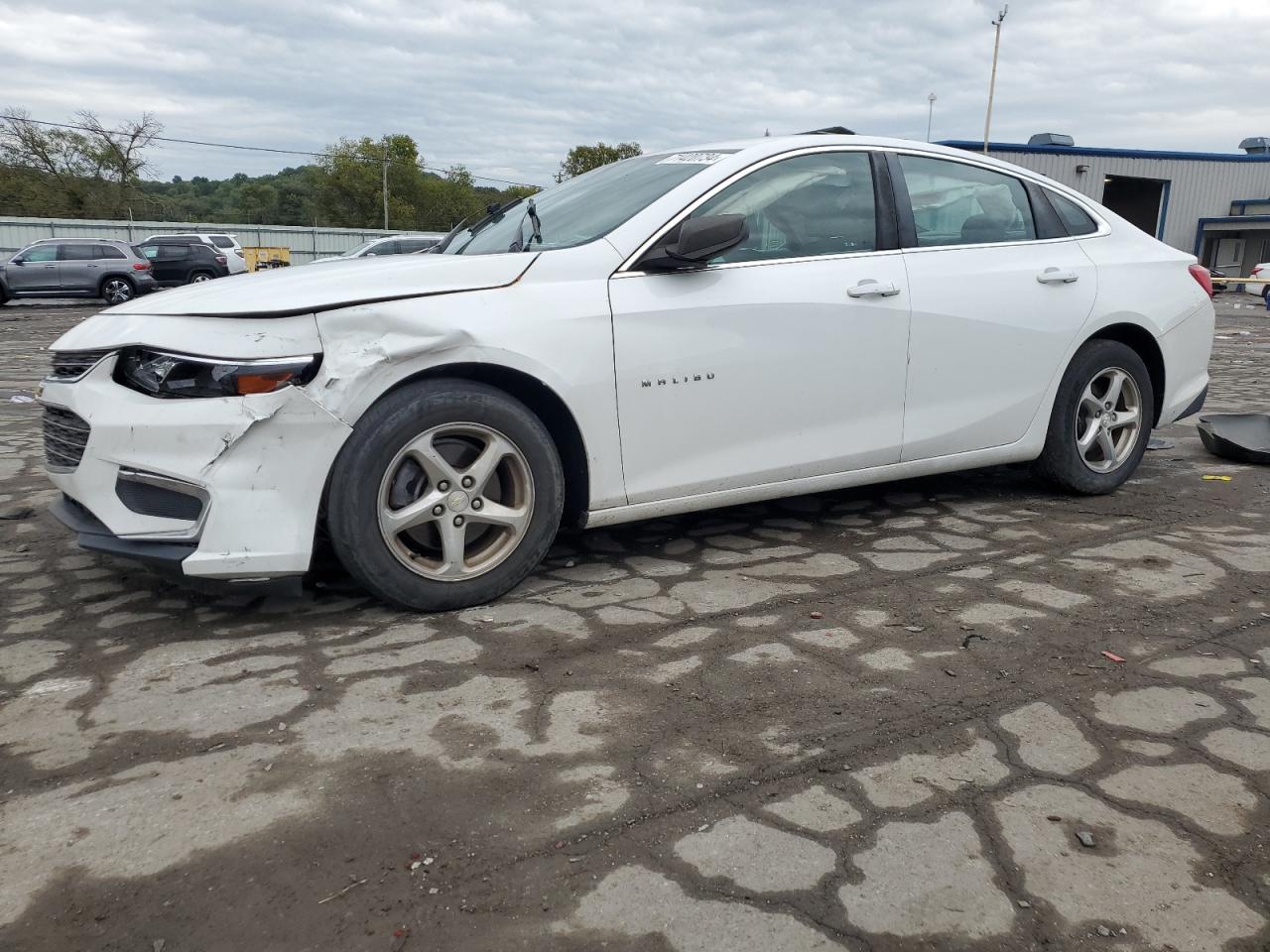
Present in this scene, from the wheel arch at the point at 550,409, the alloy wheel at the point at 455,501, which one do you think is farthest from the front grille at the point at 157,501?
the wheel arch at the point at 550,409

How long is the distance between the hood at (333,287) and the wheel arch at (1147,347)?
2923 millimetres

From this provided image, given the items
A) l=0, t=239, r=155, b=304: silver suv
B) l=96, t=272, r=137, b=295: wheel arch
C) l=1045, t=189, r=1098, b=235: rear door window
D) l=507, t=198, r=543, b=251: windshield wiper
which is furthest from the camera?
l=96, t=272, r=137, b=295: wheel arch

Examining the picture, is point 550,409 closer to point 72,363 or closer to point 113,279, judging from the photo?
point 72,363

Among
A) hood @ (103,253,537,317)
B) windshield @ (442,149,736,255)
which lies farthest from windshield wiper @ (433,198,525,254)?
hood @ (103,253,537,317)

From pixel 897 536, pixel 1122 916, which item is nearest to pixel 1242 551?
pixel 897 536

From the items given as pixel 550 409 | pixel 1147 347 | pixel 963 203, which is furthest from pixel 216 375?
pixel 1147 347

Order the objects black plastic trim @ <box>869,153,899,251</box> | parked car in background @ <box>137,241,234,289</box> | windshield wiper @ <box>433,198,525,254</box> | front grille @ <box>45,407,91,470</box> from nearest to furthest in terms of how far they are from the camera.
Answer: front grille @ <box>45,407,91,470</box> → black plastic trim @ <box>869,153,899,251</box> → windshield wiper @ <box>433,198,525,254</box> → parked car in background @ <box>137,241,234,289</box>

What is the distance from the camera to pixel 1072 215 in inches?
186

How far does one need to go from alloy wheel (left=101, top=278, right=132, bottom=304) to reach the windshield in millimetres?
21489

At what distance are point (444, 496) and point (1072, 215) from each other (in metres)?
3.34

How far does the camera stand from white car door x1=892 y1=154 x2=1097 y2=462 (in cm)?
414

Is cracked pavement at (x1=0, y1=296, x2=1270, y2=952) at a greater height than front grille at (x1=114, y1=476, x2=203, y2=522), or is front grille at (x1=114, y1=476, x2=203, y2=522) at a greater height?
front grille at (x1=114, y1=476, x2=203, y2=522)

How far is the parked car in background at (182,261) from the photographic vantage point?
83.9 feet

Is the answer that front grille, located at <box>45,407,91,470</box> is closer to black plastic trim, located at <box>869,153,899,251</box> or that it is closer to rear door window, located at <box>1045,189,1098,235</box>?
black plastic trim, located at <box>869,153,899,251</box>
